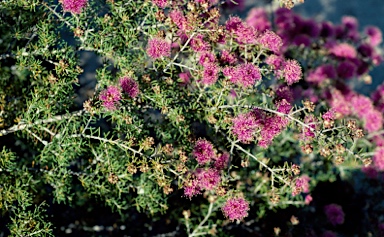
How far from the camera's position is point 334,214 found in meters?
2.28

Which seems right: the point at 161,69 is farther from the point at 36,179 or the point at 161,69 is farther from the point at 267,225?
the point at 267,225

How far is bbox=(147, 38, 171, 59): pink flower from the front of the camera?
1572 millimetres

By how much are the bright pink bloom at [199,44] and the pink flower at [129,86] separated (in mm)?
227

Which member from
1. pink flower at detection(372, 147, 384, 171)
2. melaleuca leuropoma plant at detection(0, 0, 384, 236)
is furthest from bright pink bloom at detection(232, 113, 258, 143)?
pink flower at detection(372, 147, 384, 171)

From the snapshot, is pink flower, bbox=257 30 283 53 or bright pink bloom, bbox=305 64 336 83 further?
bright pink bloom, bbox=305 64 336 83

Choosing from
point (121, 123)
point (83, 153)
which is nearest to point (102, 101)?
point (121, 123)

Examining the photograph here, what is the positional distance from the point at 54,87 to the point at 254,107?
63cm

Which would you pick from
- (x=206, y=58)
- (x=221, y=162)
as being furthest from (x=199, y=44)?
(x=221, y=162)

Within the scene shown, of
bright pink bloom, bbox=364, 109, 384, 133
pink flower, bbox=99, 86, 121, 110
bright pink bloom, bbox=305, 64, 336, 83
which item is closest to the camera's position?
pink flower, bbox=99, 86, 121, 110

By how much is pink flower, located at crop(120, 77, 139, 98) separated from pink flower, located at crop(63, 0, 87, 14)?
253 millimetres

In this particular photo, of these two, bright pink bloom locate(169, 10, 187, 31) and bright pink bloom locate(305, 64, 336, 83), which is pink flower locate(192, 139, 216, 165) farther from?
bright pink bloom locate(305, 64, 336, 83)

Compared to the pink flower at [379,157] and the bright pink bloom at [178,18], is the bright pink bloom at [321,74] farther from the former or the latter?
the bright pink bloom at [178,18]

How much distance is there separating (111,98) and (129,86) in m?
0.08

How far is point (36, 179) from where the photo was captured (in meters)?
1.85
